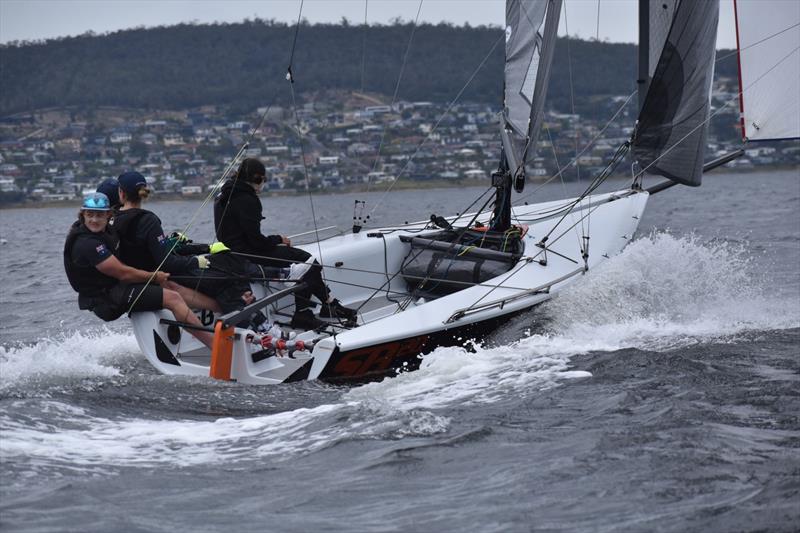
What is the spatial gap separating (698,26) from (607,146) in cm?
5049

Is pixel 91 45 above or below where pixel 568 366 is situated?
above

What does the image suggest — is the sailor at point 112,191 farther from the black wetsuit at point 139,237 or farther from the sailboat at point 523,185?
the sailboat at point 523,185

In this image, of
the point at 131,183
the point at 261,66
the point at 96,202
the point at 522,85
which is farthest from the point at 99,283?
the point at 261,66

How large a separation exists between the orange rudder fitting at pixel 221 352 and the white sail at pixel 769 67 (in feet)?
16.6

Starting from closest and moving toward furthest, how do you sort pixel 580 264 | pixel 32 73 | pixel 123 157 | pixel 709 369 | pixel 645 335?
pixel 709 369, pixel 645 335, pixel 580 264, pixel 123 157, pixel 32 73

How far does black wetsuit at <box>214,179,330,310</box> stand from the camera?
23.9 feet

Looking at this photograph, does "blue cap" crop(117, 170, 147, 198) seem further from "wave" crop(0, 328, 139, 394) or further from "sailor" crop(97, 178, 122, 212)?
"wave" crop(0, 328, 139, 394)

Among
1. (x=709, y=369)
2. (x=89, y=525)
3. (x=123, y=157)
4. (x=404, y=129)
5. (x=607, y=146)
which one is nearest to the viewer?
(x=89, y=525)

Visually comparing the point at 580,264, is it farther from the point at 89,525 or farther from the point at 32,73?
the point at 32,73

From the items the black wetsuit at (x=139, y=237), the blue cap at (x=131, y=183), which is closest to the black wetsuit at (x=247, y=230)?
the black wetsuit at (x=139, y=237)

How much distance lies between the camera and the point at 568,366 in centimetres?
681

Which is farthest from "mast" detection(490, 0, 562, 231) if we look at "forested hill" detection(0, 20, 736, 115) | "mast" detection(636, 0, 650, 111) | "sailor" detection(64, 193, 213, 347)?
"forested hill" detection(0, 20, 736, 115)

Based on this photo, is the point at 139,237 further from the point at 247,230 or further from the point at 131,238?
the point at 247,230

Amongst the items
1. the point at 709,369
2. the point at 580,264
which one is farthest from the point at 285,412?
the point at 580,264
